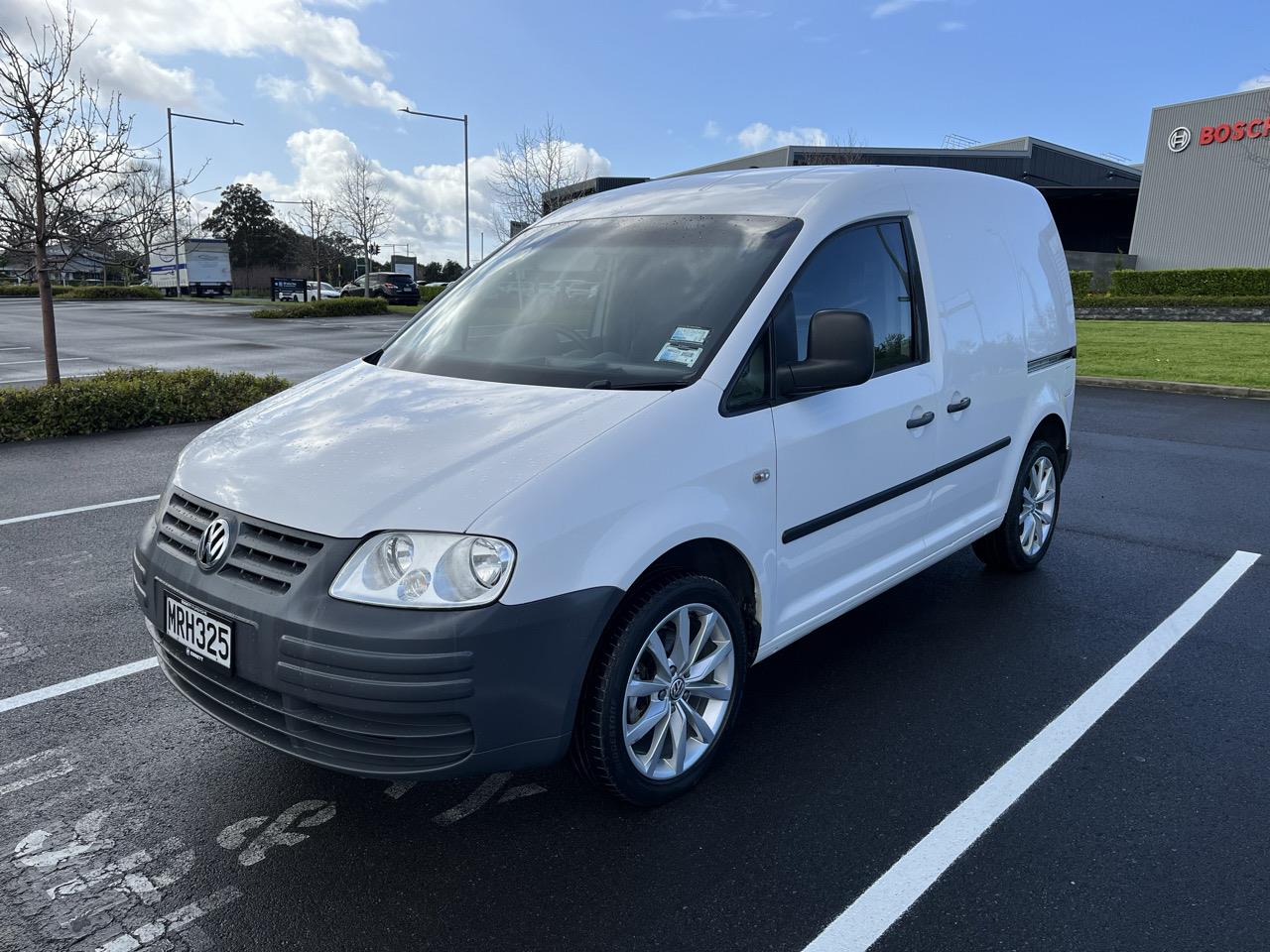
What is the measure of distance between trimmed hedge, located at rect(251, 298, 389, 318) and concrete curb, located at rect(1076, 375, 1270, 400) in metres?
23.9

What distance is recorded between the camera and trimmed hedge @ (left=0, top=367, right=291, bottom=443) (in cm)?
925

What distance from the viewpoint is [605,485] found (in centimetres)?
273

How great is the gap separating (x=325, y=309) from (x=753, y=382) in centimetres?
3054

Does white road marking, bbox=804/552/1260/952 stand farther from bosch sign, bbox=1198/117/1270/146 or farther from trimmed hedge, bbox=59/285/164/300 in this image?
trimmed hedge, bbox=59/285/164/300

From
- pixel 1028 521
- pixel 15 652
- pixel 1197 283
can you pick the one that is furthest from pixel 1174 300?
pixel 15 652

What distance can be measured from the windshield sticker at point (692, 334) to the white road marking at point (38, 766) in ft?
8.26

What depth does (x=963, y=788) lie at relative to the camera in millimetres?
3240

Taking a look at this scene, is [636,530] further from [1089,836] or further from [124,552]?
[124,552]

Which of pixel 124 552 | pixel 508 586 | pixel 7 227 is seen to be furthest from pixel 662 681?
pixel 7 227

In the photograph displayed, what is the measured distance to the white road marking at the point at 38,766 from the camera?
3.23 metres

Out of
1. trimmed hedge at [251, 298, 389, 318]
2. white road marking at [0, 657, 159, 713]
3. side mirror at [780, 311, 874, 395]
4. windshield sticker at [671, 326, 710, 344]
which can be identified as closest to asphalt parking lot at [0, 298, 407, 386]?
trimmed hedge at [251, 298, 389, 318]

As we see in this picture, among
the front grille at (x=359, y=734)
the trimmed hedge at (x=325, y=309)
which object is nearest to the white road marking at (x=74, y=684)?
the front grille at (x=359, y=734)

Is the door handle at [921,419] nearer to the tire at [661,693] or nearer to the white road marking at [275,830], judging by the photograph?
the tire at [661,693]

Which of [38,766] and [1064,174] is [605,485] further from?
[1064,174]
